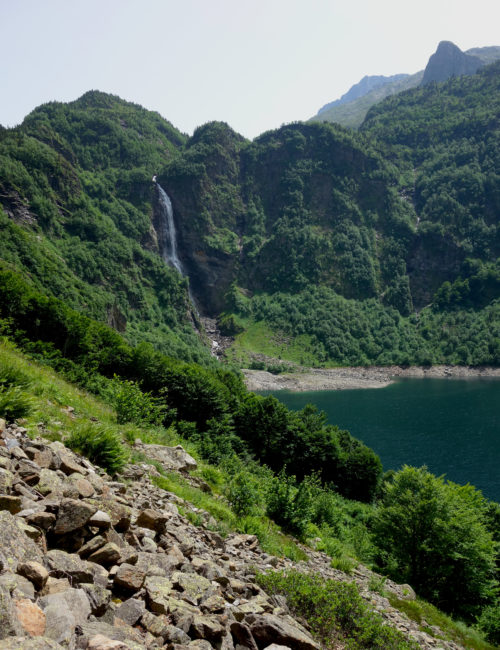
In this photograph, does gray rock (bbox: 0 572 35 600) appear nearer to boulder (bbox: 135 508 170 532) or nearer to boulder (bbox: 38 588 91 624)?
boulder (bbox: 38 588 91 624)

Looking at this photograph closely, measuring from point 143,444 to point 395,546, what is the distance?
55.6 feet

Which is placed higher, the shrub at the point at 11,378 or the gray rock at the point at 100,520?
the shrub at the point at 11,378

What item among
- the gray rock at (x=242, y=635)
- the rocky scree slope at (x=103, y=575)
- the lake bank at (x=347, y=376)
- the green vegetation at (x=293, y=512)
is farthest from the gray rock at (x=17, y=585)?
the lake bank at (x=347, y=376)

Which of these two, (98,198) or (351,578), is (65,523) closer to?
(351,578)

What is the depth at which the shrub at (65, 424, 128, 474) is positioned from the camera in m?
9.22

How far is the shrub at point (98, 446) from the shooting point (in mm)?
9219

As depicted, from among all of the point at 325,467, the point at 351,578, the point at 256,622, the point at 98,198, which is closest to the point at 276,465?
the point at 325,467

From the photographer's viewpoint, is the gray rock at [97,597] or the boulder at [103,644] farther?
the gray rock at [97,597]

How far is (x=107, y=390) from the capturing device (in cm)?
2305

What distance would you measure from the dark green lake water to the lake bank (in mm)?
8700

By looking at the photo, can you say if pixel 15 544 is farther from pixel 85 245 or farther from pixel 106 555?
pixel 85 245

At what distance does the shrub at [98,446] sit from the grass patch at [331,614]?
4264 millimetres

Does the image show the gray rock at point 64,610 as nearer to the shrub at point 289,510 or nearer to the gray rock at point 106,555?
the gray rock at point 106,555

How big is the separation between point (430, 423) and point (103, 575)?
288 feet
